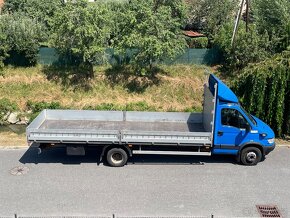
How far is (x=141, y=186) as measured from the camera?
12.1 meters

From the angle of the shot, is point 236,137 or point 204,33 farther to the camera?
point 204,33

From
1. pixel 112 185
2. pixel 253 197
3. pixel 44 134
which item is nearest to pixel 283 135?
pixel 253 197

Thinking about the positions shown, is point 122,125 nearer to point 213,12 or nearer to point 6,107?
point 6,107

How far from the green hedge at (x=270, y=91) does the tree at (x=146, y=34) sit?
238 inches

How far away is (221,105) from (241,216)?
13.4ft

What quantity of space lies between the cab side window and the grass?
7779mm

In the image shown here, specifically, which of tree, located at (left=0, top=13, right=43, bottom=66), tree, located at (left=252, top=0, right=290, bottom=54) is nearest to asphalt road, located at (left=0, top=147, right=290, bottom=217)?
tree, located at (left=252, top=0, right=290, bottom=54)

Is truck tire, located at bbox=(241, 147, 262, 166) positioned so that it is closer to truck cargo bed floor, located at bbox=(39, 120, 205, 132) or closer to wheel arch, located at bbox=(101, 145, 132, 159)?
truck cargo bed floor, located at bbox=(39, 120, 205, 132)

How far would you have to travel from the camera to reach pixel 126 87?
22.6 metres

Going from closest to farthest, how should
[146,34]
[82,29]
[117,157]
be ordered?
[117,157]
[82,29]
[146,34]

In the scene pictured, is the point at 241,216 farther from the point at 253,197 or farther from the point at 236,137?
the point at 236,137

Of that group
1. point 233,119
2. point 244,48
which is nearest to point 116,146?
point 233,119

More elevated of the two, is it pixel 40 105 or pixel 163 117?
pixel 163 117

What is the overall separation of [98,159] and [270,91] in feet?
26.1
